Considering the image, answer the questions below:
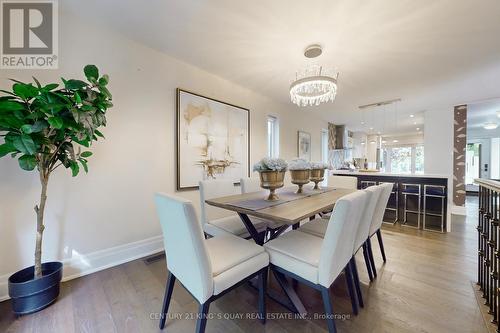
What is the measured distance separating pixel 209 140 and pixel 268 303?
7.21 ft

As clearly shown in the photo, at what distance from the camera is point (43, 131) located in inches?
56.3

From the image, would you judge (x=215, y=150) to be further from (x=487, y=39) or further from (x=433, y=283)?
(x=487, y=39)

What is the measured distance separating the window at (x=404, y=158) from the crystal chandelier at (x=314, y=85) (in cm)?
810

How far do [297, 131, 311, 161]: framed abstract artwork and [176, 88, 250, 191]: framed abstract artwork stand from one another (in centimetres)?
190

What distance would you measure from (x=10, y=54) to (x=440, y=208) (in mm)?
5907

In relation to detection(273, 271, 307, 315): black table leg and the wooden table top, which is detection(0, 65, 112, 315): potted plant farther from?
detection(273, 271, 307, 315): black table leg

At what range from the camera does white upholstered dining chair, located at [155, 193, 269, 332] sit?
3.29ft

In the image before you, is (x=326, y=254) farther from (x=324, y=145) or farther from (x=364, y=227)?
(x=324, y=145)

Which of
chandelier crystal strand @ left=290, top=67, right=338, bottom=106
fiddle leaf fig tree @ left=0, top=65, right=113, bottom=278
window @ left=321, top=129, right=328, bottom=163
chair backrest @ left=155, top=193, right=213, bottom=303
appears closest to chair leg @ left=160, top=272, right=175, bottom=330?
chair backrest @ left=155, top=193, right=213, bottom=303

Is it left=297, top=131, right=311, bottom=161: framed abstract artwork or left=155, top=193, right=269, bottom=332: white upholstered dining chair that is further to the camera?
left=297, top=131, right=311, bottom=161: framed abstract artwork

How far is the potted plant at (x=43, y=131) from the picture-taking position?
1.31 m

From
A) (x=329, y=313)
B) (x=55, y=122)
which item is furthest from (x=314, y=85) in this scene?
(x=55, y=122)

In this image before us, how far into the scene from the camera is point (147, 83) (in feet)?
7.73

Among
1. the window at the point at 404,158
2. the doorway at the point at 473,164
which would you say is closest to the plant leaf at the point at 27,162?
the window at the point at 404,158
